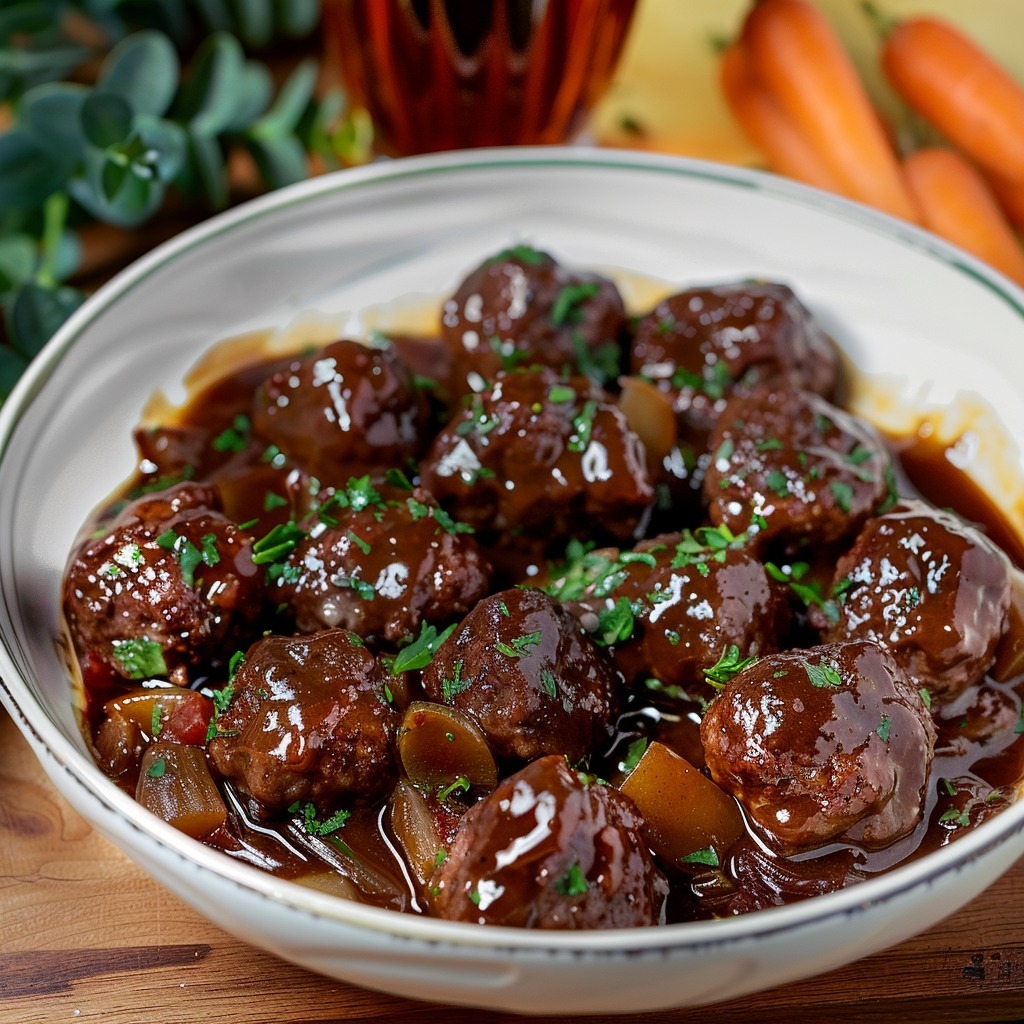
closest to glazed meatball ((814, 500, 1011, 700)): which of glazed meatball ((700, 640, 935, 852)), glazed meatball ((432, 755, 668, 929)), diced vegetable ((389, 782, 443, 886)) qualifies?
glazed meatball ((700, 640, 935, 852))

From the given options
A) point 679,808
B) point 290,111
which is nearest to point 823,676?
point 679,808

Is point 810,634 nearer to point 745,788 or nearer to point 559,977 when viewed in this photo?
point 745,788

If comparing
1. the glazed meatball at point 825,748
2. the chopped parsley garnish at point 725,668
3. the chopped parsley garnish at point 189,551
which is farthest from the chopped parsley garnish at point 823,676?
the chopped parsley garnish at point 189,551

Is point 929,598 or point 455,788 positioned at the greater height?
point 929,598

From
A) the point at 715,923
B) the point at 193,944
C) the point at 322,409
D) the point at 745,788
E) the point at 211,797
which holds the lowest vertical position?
the point at 193,944

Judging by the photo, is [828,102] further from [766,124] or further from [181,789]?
[181,789]

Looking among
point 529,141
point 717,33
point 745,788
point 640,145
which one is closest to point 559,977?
point 745,788
